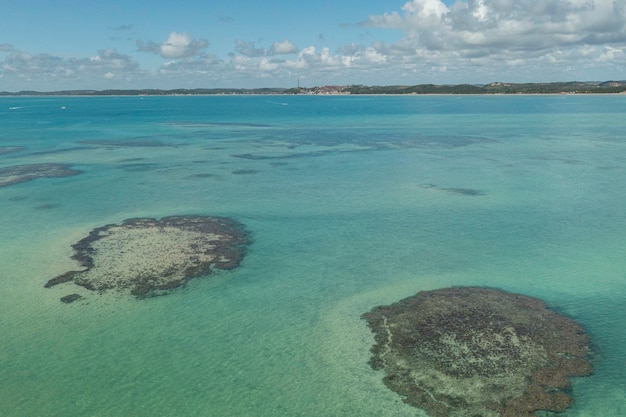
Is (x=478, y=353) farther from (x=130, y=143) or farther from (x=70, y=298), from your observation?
(x=130, y=143)

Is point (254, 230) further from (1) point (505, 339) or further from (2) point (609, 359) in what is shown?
(2) point (609, 359)

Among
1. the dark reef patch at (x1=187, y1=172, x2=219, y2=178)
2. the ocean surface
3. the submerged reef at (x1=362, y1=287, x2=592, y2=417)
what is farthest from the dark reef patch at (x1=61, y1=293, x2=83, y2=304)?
the dark reef patch at (x1=187, y1=172, x2=219, y2=178)

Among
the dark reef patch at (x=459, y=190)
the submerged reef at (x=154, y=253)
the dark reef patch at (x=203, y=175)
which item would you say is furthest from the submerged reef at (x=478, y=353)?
the dark reef patch at (x=203, y=175)

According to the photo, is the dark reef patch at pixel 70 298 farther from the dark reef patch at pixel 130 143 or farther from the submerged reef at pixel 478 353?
the dark reef patch at pixel 130 143

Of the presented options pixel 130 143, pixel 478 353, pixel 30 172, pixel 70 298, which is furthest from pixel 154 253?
pixel 130 143

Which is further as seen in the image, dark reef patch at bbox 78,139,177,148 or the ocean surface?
dark reef patch at bbox 78,139,177,148

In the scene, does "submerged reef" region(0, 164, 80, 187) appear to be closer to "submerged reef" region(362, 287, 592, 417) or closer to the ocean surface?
the ocean surface
